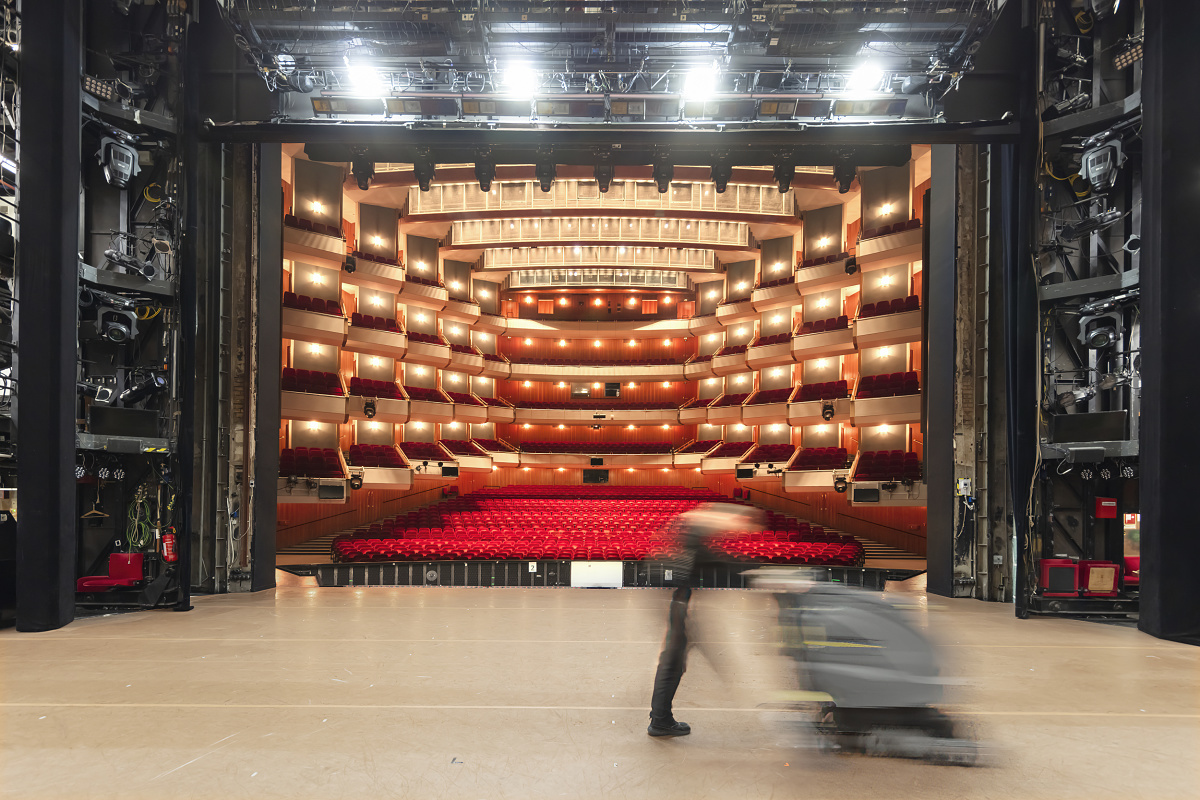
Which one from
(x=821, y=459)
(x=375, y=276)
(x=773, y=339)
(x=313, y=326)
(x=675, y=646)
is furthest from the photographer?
(x=773, y=339)

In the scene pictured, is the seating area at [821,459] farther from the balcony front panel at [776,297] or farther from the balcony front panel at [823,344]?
the balcony front panel at [776,297]

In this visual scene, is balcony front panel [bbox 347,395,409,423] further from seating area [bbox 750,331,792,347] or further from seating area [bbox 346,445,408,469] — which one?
seating area [bbox 750,331,792,347]

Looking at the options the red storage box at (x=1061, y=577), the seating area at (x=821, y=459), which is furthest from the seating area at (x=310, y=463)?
the red storage box at (x=1061, y=577)

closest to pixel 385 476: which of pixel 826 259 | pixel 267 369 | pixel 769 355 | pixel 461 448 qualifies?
pixel 461 448

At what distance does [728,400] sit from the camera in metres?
28.7

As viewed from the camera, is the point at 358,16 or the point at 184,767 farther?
the point at 358,16

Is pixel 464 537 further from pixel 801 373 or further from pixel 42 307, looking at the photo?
pixel 801 373

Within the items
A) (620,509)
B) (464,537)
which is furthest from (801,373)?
(464,537)

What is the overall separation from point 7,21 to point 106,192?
207 cm

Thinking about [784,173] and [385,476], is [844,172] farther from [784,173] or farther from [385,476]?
[385,476]

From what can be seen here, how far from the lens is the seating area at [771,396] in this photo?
2601 cm

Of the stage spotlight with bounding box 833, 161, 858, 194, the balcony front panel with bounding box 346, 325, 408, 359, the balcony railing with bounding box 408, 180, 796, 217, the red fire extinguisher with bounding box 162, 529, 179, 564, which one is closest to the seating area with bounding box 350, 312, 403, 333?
the balcony front panel with bounding box 346, 325, 408, 359

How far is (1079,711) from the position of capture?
4906 millimetres

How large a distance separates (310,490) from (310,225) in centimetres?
796
